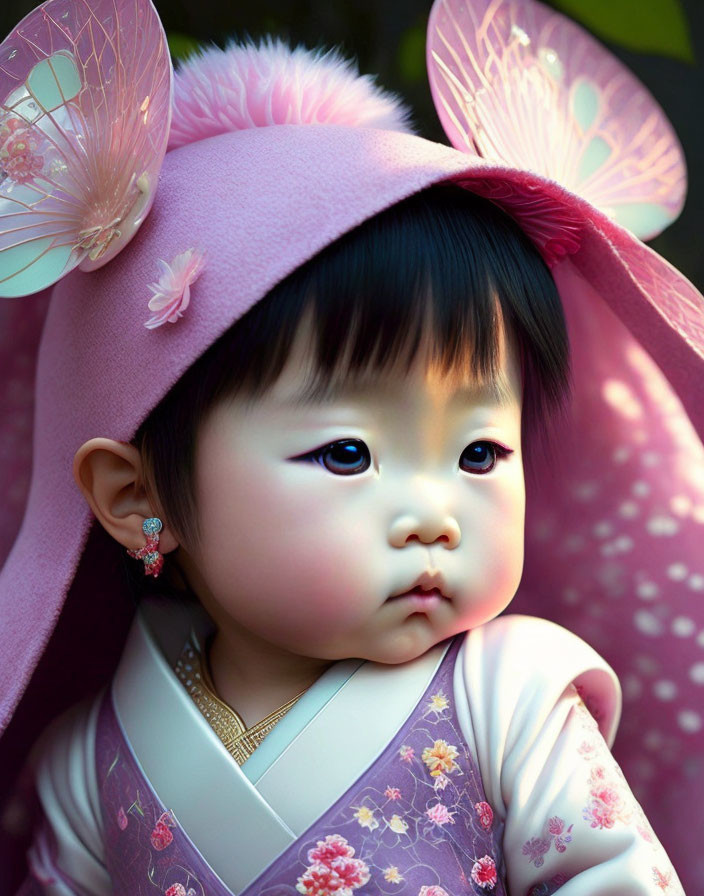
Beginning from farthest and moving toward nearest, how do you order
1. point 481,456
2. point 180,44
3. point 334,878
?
point 180,44
point 481,456
point 334,878

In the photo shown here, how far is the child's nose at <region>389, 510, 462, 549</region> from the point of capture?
120cm

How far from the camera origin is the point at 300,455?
3.98 feet

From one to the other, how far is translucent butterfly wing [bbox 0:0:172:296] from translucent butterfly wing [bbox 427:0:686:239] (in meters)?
0.36

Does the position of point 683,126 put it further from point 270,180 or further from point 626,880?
point 626,880

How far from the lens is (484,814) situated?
125 cm

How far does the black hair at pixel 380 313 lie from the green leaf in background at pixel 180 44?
615 millimetres

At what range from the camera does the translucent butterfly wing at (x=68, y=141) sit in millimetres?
1275

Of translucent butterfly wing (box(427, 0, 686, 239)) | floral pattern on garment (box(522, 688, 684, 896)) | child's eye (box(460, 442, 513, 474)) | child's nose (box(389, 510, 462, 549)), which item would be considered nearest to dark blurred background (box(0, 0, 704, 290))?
translucent butterfly wing (box(427, 0, 686, 239))

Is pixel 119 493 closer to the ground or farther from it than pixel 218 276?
closer to the ground

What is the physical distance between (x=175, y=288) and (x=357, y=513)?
28 cm

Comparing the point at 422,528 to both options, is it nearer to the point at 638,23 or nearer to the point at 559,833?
the point at 559,833

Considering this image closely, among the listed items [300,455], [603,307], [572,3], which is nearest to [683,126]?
[572,3]

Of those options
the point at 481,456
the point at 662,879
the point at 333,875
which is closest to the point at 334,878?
the point at 333,875

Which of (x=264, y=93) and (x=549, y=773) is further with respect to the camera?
(x=264, y=93)
